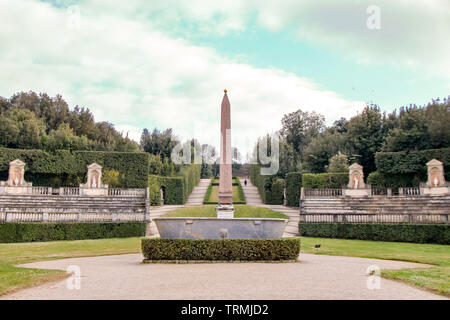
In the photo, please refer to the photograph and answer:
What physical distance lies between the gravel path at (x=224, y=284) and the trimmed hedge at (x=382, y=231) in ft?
38.2

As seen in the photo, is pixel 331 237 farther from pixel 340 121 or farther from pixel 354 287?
pixel 340 121

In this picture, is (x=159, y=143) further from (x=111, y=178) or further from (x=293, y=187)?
(x=293, y=187)

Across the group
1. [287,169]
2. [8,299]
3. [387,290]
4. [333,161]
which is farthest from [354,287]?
[287,169]

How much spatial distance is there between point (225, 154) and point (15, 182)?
70.0 feet

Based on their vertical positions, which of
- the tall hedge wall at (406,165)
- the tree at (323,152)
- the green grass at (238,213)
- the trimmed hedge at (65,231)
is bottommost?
the trimmed hedge at (65,231)

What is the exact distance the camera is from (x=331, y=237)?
22359 millimetres

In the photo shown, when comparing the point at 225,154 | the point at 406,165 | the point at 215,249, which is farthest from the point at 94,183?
the point at 406,165

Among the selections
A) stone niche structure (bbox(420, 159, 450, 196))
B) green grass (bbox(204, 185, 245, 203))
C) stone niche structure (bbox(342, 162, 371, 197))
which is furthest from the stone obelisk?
green grass (bbox(204, 185, 245, 203))

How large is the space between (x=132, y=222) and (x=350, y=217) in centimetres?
1168

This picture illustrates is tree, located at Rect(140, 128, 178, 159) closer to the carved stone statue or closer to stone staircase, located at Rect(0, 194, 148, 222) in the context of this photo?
stone staircase, located at Rect(0, 194, 148, 222)

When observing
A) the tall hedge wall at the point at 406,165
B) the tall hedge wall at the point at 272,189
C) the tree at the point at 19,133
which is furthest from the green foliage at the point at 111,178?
the tall hedge wall at the point at 406,165

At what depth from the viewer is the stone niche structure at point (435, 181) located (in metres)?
28.0

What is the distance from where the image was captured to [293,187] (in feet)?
120

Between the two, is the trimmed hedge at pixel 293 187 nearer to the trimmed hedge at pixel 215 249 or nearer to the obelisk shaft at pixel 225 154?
the obelisk shaft at pixel 225 154
